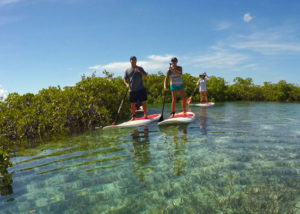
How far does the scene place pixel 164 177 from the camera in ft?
13.5

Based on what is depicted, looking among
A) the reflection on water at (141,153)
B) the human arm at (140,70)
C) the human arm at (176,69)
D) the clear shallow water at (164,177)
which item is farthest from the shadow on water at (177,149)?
the human arm at (140,70)

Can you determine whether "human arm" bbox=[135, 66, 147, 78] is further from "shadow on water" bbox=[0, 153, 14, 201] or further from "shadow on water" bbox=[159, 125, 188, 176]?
"shadow on water" bbox=[0, 153, 14, 201]

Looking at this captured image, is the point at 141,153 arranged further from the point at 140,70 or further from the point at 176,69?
the point at 176,69

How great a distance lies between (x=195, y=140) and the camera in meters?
6.79

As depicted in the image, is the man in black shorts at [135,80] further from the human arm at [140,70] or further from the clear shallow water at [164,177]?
the clear shallow water at [164,177]

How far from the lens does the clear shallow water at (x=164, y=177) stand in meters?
3.21

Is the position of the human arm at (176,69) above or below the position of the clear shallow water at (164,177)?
above

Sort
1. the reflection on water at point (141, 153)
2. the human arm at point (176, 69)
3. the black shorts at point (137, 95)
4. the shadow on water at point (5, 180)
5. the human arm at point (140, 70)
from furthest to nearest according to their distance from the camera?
the black shorts at point (137, 95), the human arm at point (176, 69), the human arm at point (140, 70), the reflection on water at point (141, 153), the shadow on water at point (5, 180)

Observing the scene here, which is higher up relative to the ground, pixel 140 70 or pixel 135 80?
pixel 140 70

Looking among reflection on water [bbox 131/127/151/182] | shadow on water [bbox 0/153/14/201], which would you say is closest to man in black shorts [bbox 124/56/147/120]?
reflection on water [bbox 131/127/151/182]

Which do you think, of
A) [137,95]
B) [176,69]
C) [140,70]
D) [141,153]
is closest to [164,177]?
[141,153]

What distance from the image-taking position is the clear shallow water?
10.5ft

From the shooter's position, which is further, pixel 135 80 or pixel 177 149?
pixel 135 80

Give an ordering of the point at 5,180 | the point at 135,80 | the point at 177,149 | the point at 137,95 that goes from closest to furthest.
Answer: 1. the point at 5,180
2. the point at 177,149
3. the point at 135,80
4. the point at 137,95
